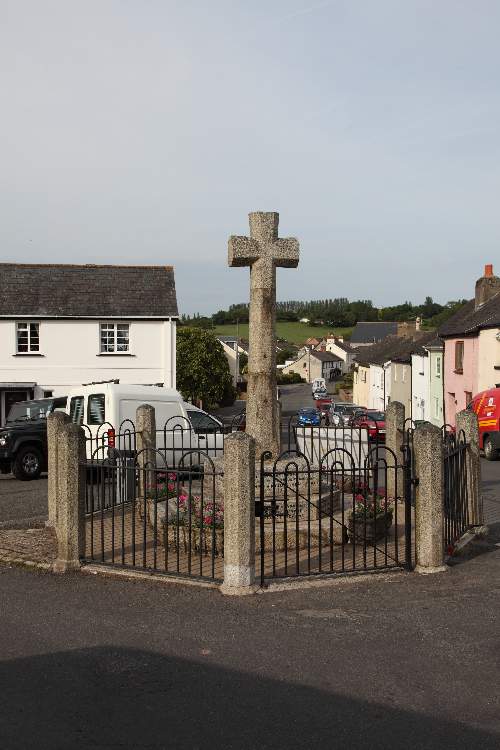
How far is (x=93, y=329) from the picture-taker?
3494cm

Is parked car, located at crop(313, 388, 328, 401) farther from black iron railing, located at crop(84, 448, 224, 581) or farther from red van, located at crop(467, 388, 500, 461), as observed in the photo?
black iron railing, located at crop(84, 448, 224, 581)

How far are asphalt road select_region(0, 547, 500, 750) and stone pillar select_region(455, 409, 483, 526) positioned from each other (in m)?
2.35

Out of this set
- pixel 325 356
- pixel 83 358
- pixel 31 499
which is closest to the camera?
pixel 31 499

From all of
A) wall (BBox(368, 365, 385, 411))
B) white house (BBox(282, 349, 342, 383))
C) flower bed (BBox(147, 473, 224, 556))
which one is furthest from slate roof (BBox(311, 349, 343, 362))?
flower bed (BBox(147, 473, 224, 556))

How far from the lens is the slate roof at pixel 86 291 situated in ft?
114

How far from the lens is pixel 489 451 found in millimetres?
25922

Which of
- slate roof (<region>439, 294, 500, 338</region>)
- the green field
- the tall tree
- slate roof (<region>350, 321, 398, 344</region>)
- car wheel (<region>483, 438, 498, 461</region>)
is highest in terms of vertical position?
the green field

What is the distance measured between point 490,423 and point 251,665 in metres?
21.4

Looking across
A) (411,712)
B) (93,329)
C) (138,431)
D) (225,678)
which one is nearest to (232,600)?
(225,678)

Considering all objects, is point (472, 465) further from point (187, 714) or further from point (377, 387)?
point (377, 387)

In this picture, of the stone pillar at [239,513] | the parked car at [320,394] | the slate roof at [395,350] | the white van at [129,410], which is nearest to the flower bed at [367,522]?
the stone pillar at [239,513]

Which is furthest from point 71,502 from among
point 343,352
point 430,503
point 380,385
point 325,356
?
point 343,352

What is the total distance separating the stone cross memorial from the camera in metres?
10.5

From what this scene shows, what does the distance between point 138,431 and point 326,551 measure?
447 cm
